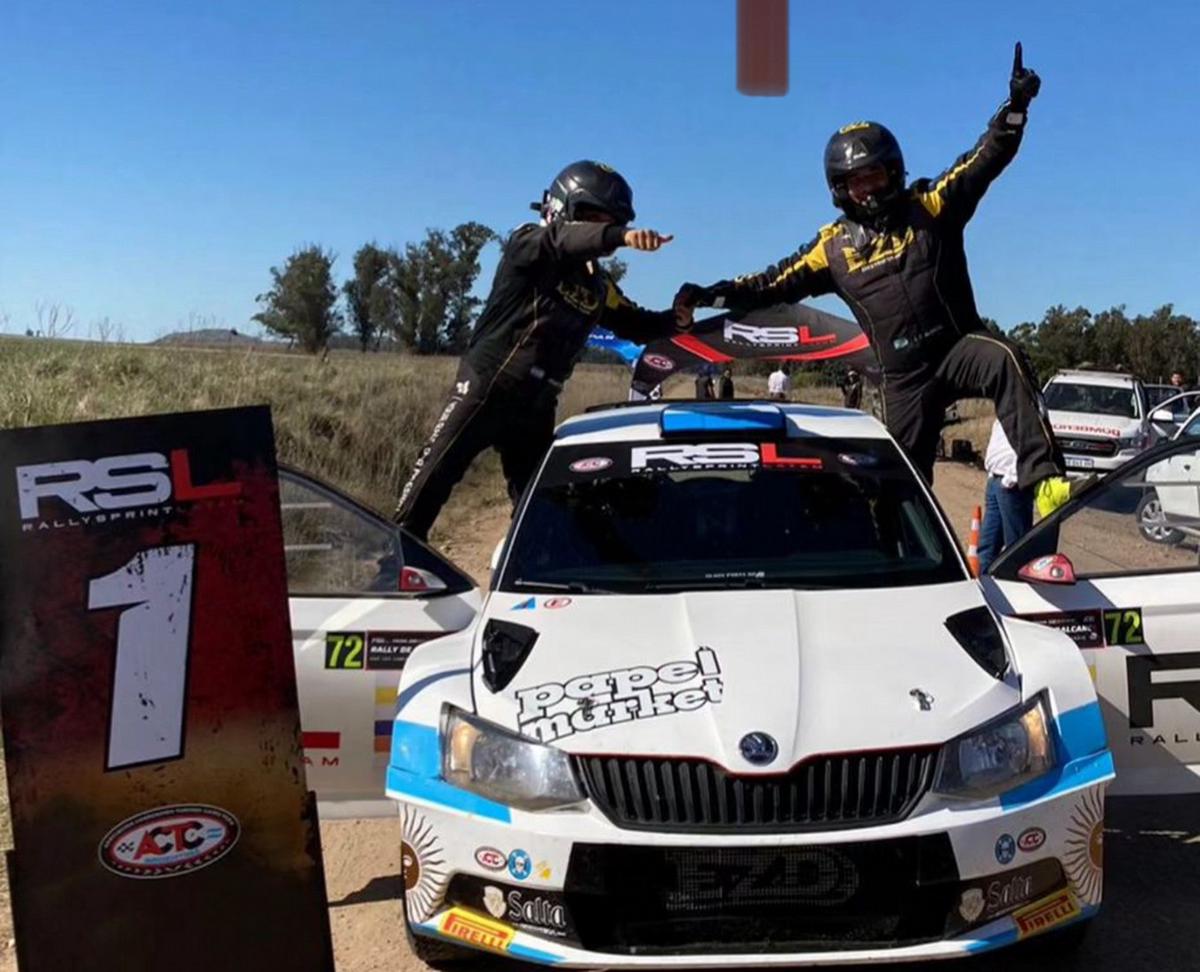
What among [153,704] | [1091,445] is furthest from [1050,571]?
[1091,445]

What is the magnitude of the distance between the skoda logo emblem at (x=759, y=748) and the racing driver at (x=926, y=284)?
10.0ft

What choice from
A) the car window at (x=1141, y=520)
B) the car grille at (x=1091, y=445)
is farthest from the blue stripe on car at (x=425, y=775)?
the car grille at (x=1091, y=445)

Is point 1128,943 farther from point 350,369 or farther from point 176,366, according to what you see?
point 350,369

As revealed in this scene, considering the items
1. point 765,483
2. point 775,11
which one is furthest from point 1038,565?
point 775,11

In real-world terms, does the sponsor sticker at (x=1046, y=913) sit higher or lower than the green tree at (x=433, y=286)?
lower

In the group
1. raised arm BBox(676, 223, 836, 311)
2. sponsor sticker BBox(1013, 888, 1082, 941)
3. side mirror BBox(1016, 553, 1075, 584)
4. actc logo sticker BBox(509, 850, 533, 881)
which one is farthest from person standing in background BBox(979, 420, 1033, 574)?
actc logo sticker BBox(509, 850, 533, 881)

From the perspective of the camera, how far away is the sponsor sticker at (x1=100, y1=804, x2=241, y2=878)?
10.1ft

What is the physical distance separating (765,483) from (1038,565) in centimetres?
101

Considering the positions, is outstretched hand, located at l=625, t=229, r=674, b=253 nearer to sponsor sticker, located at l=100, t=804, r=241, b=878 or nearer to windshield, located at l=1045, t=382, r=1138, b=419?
sponsor sticker, located at l=100, t=804, r=241, b=878

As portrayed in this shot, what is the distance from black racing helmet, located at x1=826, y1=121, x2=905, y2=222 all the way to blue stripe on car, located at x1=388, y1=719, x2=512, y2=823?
3736mm

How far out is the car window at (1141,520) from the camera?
4457 mm

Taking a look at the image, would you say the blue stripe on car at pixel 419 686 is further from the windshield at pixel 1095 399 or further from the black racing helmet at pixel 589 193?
the windshield at pixel 1095 399

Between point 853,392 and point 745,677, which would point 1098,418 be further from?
point 745,677

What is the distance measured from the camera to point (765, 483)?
4594 mm
